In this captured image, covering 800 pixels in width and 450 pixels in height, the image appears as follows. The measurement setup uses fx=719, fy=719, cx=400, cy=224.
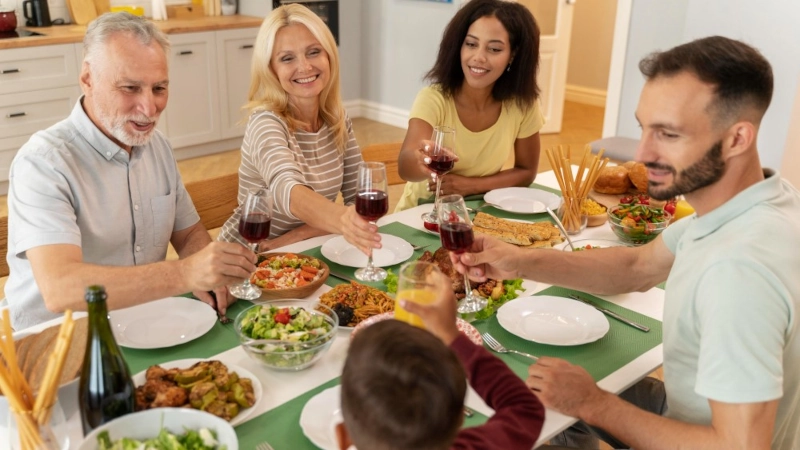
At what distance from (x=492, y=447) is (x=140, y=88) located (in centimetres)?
138

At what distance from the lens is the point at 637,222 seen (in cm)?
225

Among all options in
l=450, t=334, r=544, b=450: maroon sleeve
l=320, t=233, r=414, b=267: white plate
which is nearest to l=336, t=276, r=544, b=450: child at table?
l=450, t=334, r=544, b=450: maroon sleeve

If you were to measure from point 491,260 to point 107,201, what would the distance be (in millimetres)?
1071

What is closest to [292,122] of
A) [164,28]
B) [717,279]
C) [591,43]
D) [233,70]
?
[717,279]

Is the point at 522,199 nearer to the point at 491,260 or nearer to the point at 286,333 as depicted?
the point at 491,260

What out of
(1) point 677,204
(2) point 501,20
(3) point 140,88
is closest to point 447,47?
(2) point 501,20

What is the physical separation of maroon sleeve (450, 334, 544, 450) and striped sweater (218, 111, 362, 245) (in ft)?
3.57

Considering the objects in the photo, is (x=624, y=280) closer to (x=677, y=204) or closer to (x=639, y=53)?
(x=677, y=204)

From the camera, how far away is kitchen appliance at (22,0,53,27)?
508 centimetres

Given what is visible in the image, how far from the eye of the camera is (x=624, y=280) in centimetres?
188

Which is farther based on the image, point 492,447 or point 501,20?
point 501,20

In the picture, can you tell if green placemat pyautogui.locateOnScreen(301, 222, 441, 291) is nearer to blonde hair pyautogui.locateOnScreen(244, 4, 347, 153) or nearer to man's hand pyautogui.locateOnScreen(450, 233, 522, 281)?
man's hand pyautogui.locateOnScreen(450, 233, 522, 281)

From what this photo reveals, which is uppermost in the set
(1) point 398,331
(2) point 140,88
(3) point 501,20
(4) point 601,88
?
(3) point 501,20

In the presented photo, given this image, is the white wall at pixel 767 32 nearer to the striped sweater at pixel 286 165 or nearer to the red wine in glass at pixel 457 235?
the striped sweater at pixel 286 165
